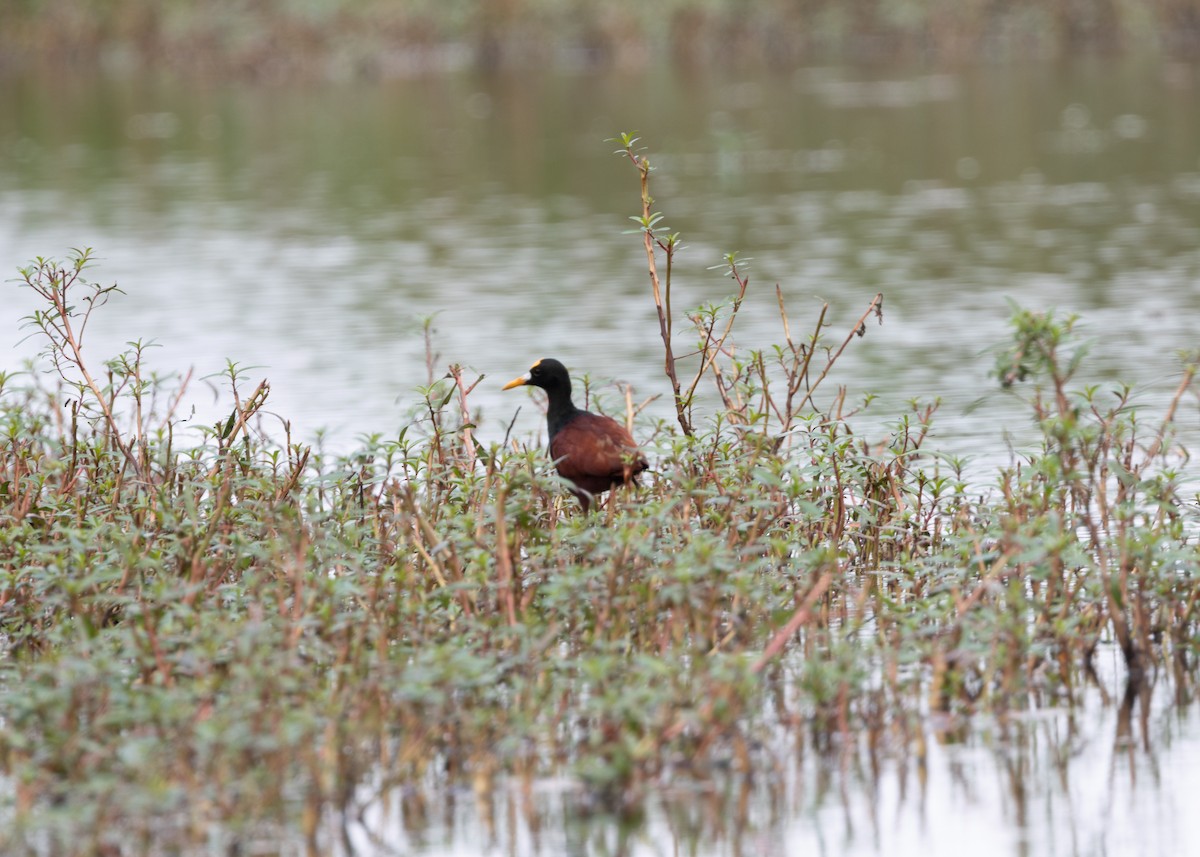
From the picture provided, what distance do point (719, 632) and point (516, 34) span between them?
143ft

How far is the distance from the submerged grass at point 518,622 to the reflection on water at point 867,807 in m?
0.06

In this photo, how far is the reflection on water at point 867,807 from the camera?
5.11 metres

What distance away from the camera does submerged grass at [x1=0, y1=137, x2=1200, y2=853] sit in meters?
5.18

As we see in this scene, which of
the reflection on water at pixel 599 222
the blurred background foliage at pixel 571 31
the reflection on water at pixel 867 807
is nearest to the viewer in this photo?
the reflection on water at pixel 867 807

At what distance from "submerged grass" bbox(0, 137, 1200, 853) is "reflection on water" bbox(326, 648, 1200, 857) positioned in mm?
61

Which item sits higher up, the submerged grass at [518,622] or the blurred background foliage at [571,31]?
the blurred background foliage at [571,31]

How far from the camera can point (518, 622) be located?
6.11 m

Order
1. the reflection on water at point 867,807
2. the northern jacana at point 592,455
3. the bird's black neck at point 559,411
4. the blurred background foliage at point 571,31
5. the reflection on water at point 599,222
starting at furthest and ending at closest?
the blurred background foliage at point 571,31 < the reflection on water at point 599,222 < the bird's black neck at point 559,411 < the northern jacana at point 592,455 < the reflection on water at point 867,807

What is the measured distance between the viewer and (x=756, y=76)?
4238cm

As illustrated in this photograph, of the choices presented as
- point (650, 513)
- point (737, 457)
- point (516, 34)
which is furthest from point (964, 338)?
point (516, 34)

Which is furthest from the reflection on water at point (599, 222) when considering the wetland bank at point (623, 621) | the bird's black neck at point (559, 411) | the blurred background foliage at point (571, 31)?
the blurred background foliage at point (571, 31)

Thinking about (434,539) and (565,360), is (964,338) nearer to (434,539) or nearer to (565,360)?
(565,360)

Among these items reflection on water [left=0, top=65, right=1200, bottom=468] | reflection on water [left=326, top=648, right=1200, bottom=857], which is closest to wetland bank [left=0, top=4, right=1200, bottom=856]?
reflection on water [left=326, top=648, right=1200, bottom=857]

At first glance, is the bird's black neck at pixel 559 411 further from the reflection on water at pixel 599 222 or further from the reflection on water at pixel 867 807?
the reflection on water at pixel 867 807
